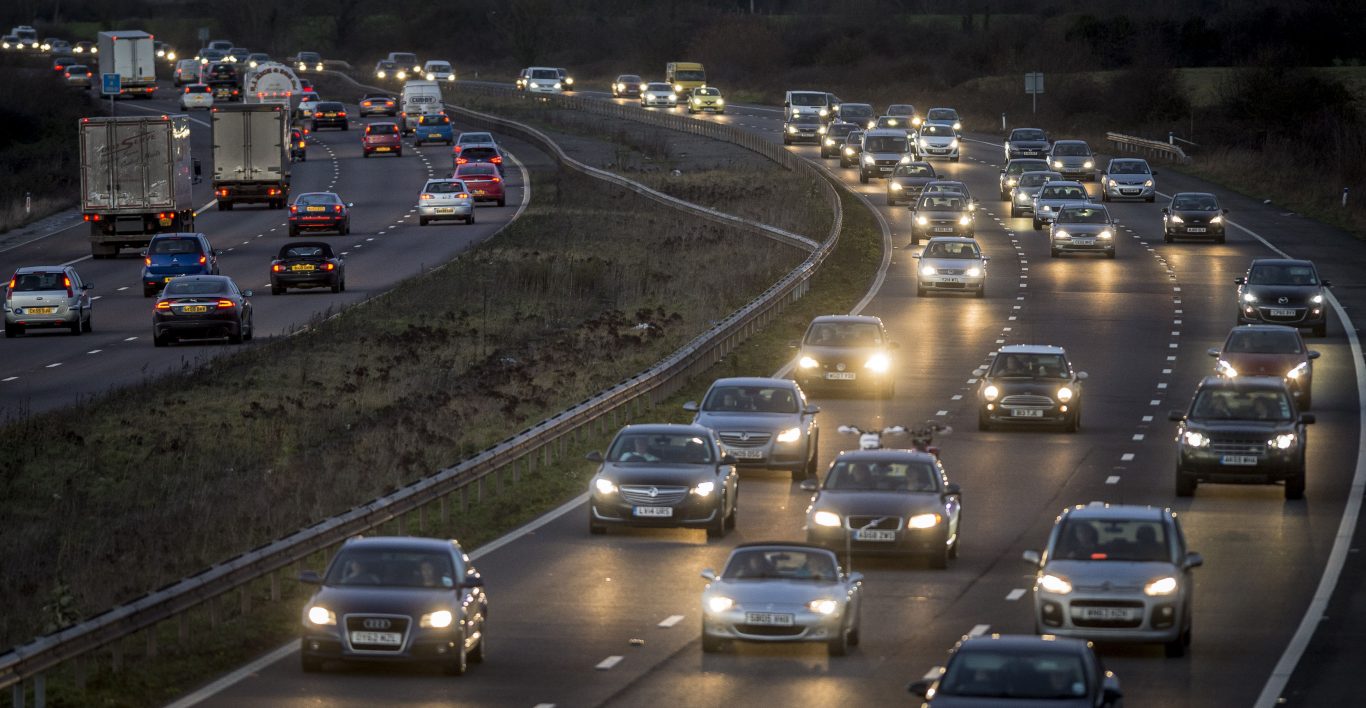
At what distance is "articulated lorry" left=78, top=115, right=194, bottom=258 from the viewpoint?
65.7 m

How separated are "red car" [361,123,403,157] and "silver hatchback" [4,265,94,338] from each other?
53.3 metres

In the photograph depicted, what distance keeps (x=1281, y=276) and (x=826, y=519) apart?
27.3 meters

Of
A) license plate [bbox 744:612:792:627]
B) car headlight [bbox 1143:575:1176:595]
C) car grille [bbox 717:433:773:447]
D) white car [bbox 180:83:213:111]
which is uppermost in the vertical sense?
car headlight [bbox 1143:575:1176:595]

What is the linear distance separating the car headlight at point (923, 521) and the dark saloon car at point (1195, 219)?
45353 millimetres

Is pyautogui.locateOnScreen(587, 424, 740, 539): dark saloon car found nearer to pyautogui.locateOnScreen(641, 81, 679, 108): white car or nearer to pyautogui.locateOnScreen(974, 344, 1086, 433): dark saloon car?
pyautogui.locateOnScreen(974, 344, 1086, 433): dark saloon car

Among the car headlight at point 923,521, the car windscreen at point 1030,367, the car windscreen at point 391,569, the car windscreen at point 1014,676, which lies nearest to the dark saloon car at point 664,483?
the car headlight at point 923,521

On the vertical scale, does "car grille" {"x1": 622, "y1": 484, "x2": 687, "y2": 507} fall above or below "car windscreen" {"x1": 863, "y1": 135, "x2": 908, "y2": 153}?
below

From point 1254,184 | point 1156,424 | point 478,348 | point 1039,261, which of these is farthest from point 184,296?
point 1254,184

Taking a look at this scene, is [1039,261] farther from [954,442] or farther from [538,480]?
[538,480]

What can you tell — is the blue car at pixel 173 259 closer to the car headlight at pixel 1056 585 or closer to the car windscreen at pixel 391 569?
the car windscreen at pixel 391 569

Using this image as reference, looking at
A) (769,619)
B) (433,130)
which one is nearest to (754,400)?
(769,619)

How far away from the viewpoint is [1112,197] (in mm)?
82438

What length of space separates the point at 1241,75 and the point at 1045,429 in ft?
277

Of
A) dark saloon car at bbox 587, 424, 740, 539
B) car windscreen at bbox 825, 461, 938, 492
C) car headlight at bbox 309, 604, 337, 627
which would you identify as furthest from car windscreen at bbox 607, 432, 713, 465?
car headlight at bbox 309, 604, 337, 627
